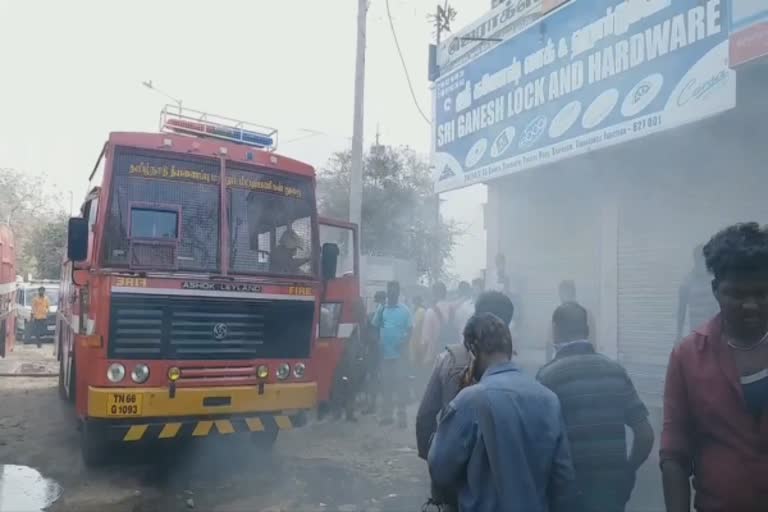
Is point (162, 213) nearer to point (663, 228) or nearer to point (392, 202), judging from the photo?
point (663, 228)

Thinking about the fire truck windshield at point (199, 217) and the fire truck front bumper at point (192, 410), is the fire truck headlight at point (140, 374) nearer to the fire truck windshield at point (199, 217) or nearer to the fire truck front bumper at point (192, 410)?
the fire truck front bumper at point (192, 410)

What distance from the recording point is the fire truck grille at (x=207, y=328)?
5.46m

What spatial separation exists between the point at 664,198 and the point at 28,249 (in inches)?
1500

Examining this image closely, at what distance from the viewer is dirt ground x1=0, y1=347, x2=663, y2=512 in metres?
5.44

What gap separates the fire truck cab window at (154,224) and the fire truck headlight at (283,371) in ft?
4.89

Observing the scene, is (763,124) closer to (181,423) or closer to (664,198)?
(664,198)

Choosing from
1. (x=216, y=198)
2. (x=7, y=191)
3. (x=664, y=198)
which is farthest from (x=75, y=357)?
(x=7, y=191)

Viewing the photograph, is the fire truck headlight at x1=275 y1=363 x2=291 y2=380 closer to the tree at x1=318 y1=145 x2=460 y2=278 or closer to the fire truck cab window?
the fire truck cab window

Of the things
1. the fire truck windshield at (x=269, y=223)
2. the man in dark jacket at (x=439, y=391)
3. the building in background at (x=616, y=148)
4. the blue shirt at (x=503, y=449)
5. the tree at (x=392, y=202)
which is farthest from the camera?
the tree at (x=392, y=202)

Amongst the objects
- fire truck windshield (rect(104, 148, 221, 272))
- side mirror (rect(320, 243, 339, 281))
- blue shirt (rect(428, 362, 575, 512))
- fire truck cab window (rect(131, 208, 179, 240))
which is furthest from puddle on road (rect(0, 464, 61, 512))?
blue shirt (rect(428, 362, 575, 512))

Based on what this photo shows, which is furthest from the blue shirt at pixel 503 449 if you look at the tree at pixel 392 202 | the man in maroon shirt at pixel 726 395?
the tree at pixel 392 202

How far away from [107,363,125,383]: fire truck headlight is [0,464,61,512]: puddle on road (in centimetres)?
109

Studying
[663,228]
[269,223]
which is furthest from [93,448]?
[663,228]

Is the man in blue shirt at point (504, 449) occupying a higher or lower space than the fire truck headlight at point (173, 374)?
higher
